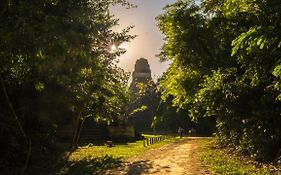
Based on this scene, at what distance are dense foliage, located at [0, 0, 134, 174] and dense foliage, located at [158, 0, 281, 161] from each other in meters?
5.23

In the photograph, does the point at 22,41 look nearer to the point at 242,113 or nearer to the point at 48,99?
the point at 48,99

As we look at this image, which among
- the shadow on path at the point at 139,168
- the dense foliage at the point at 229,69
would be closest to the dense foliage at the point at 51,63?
the shadow on path at the point at 139,168

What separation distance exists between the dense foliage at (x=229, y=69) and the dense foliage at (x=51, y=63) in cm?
523

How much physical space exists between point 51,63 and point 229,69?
12627mm

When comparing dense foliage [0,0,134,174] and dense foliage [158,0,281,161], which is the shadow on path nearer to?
dense foliage [0,0,134,174]

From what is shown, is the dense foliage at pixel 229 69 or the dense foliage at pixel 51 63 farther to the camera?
the dense foliage at pixel 229 69

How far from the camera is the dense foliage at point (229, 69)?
17922 mm

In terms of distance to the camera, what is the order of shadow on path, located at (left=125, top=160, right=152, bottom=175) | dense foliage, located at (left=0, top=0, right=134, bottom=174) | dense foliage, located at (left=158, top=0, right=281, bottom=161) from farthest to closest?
dense foliage, located at (left=158, top=0, right=281, bottom=161) < shadow on path, located at (left=125, top=160, right=152, bottom=175) < dense foliage, located at (left=0, top=0, right=134, bottom=174)

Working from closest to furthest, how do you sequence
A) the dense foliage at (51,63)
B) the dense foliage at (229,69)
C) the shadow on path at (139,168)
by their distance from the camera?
1. the dense foliage at (51,63)
2. the shadow on path at (139,168)
3. the dense foliage at (229,69)

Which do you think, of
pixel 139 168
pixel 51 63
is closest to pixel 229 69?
pixel 139 168

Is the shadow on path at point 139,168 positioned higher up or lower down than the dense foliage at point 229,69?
lower down

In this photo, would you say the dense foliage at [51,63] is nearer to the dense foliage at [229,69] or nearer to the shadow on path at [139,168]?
the shadow on path at [139,168]

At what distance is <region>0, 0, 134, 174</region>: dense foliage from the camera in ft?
36.5

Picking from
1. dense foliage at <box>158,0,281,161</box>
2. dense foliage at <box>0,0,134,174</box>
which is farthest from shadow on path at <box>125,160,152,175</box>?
dense foliage at <box>158,0,281,161</box>
